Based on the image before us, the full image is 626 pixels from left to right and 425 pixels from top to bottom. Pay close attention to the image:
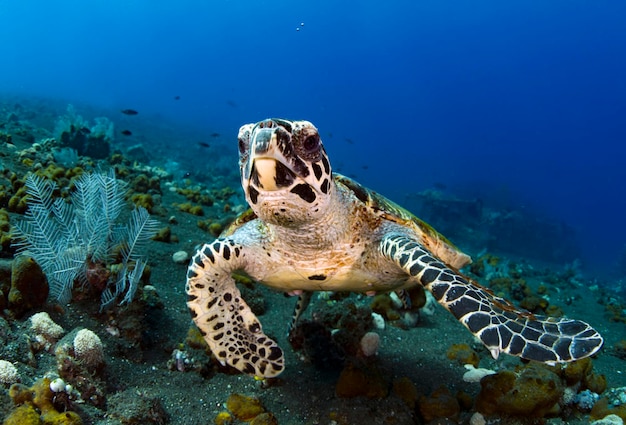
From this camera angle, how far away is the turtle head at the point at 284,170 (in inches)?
90.4

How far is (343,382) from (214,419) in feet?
3.50

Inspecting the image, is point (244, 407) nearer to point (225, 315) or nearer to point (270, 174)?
point (225, 315)

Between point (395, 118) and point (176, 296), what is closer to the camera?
point (176, 296)

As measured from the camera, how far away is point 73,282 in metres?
3.48

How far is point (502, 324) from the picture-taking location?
2176mm

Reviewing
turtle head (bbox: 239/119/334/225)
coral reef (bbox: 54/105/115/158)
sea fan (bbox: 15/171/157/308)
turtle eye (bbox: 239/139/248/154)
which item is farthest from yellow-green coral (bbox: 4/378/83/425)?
coral reef (bbox: 54/105/115/158)

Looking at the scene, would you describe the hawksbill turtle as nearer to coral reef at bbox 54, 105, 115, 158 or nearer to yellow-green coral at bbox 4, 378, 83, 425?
yellow-green coral at bbox 4, 378, 83, 425

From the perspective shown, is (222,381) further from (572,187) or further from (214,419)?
(572,187)

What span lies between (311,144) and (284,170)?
0.88 feet

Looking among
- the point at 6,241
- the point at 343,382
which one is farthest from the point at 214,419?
the point at 6,241

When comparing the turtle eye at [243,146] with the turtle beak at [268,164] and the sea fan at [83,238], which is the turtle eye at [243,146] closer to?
the turtle beak at [268,164]

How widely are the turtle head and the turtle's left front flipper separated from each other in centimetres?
89

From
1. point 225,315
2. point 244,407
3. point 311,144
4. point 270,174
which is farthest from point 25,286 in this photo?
point 311,144

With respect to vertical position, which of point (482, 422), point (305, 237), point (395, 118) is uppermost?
point (395, 118)
